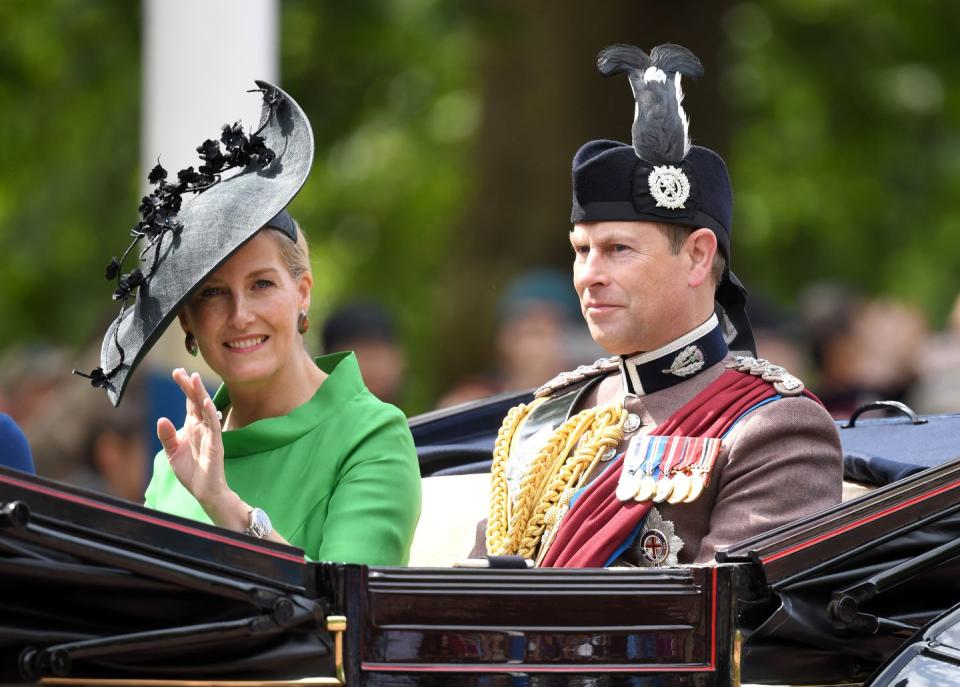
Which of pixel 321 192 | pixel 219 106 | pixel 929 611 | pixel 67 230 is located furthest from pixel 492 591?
pixel 321 192

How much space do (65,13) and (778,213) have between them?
4989 mm

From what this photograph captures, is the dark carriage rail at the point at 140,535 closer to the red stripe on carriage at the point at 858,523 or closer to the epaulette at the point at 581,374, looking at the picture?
the red stripe on carriage at the point at 858,523

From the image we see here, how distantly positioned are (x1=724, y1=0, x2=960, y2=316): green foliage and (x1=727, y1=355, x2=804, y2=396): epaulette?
737cm

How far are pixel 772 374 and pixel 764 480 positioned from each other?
1.02ft

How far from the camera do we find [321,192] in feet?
39.8

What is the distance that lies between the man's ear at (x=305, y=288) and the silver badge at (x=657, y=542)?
2.73ft

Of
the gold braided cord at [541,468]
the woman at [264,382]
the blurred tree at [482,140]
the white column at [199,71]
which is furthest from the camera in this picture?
the blurred tree at [482,140]

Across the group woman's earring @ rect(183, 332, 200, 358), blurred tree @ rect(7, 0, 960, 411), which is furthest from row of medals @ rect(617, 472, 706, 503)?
blurred tree @ rect(7, 0, 960, 411)

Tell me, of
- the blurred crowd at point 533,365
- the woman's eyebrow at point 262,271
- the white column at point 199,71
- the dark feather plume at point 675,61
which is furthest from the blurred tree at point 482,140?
the woman's eyebrow at point 262,271

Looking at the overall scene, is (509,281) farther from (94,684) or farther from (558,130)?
(94,684)

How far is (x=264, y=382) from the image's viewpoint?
3.32 m

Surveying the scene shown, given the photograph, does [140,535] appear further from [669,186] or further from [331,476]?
[669,186]

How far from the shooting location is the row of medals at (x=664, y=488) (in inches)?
122

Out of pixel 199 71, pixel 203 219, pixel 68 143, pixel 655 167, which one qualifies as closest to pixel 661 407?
pixel 655 167
